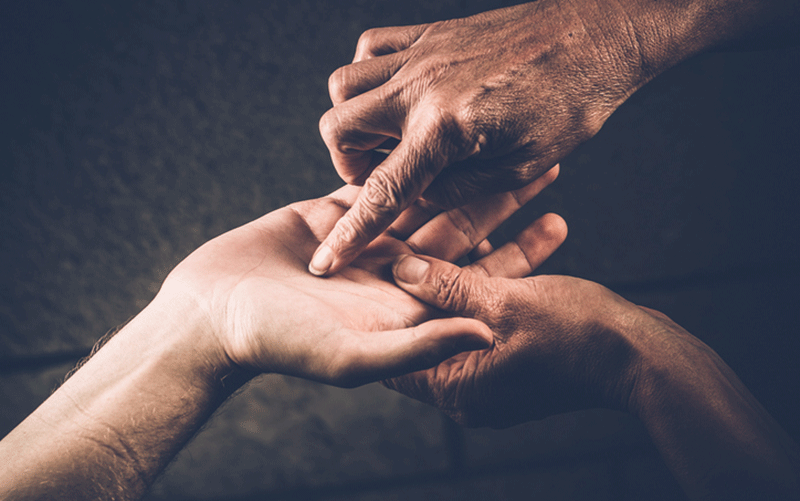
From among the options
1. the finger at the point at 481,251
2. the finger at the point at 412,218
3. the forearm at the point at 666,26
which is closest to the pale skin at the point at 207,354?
the finger at the point at 412,218

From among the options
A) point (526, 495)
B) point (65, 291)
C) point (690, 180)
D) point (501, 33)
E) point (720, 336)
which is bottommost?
point (526, 495)

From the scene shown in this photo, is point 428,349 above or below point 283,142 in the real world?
below

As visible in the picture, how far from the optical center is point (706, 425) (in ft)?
1.83

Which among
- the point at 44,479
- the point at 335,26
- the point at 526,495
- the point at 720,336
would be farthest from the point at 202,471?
the point at 720,336

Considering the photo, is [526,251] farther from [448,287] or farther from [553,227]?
[448,287]

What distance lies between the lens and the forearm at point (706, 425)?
52cm

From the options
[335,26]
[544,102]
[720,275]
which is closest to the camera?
[544,102]

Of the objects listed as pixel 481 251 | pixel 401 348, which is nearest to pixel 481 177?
pixel 481 251

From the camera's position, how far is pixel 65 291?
0.92 meters

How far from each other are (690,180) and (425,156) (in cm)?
82

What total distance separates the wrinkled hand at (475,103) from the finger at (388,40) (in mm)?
31

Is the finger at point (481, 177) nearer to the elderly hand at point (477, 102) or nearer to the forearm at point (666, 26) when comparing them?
the elderly hand at point (477, 102)

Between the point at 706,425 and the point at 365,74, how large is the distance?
0.81 metres

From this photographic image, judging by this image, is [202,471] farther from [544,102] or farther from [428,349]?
[544,102]
